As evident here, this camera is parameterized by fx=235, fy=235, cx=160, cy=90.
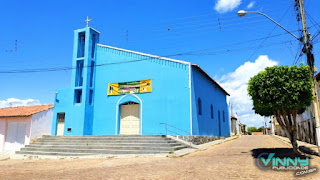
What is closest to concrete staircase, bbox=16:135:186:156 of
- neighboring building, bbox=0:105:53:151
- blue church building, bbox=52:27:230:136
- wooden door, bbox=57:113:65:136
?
neighboring building, bbox=0:105:53:151

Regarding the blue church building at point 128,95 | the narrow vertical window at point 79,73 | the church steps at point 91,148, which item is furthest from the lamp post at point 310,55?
the narrow vertical window at point 79,73

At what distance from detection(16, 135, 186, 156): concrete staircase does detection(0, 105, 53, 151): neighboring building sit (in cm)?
178

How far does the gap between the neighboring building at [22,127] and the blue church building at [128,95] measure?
895 mm

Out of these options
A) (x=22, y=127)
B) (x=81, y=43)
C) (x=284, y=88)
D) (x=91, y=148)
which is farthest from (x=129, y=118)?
(x=284, y=88)

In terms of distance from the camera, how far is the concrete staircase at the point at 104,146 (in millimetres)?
13297

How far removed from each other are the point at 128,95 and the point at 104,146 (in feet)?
19.4

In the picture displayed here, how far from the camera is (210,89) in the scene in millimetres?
23469

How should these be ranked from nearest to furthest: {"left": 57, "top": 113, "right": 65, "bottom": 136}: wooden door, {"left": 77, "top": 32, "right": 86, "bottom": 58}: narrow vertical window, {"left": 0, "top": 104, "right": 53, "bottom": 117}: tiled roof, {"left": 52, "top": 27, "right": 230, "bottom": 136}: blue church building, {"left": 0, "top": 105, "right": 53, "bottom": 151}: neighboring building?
{"left": 52, "top": 27, "right": 230, "bottom": 136}: blue church building, {"left": 0, "top": 105, "right": 53, "bottom": 151}: neighboring building, {"left": 0, "top": 104, "right": 53, "bottom": 117}: tiled roof, {"left": 57, "top": 113, "right": 65, "bottom": 136}: wooden door, {"left": 77, "top": 32, "right": 86, "bottom": 58}: narrow vertical window

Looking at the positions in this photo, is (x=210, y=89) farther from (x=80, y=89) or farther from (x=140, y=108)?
(x=80, y=89)

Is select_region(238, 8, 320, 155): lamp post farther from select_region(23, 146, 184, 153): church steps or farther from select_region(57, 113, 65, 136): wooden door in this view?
select_region(57, 113, 65, 136): wooden door

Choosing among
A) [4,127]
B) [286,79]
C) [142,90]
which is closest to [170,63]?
[142,90]

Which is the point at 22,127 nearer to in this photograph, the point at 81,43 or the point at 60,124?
the point at 60,124

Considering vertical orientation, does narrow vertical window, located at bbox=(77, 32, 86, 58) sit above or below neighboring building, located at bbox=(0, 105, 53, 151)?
above

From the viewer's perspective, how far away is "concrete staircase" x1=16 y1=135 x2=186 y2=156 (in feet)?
43.6
